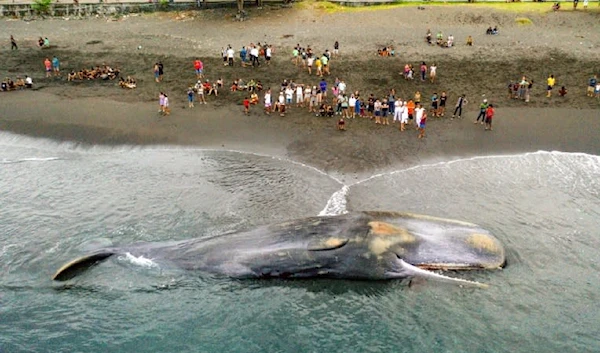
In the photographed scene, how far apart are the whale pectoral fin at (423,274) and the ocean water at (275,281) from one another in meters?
0.27

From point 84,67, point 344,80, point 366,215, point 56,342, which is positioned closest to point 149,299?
point 56,342

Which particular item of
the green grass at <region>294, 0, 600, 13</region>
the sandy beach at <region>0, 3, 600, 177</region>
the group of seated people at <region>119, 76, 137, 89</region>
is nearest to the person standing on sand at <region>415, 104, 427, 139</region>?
the sandy beach at <region>0, 3, 600, 177</region>

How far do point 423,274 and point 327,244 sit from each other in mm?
3290

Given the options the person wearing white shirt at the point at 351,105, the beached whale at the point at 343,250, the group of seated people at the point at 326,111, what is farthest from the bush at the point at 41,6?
the beached whale at the point at 343,250

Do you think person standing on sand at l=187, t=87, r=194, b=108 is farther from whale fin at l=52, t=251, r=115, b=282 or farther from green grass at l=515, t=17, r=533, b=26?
green grass at l=515, t=17, r=533, b=26

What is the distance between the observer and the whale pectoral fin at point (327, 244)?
16.5 meters

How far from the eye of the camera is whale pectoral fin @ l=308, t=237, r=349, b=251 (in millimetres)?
16547

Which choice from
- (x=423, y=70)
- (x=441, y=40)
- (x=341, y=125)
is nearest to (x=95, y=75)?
(x=341, y=125)

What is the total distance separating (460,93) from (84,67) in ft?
101

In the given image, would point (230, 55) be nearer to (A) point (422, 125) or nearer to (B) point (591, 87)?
(A) point (422, 125)

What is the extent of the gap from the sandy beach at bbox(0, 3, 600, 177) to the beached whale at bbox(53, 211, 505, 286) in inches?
409

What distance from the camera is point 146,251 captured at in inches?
723

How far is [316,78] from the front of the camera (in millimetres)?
40000

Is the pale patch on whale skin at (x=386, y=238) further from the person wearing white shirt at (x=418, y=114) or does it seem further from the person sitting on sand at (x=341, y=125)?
the person sitting on sand at (x=341, y=125)
